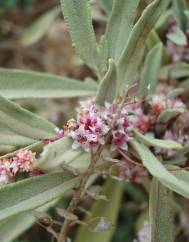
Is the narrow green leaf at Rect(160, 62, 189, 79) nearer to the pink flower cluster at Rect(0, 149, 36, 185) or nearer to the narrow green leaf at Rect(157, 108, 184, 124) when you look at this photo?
the narrow green leaf at Rect(157, 108, 184, 124)

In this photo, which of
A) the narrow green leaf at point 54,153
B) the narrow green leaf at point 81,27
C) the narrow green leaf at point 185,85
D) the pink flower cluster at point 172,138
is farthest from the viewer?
the narrow green leaf at point 185,85

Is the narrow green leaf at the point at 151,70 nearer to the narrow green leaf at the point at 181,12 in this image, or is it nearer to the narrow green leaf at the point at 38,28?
the narrow green leaf at the point at 181,12

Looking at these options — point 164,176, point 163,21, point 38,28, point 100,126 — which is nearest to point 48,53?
point 38,28

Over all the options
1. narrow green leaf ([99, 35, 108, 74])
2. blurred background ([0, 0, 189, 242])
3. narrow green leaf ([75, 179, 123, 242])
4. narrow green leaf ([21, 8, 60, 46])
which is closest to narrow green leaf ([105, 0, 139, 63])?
narrow green leaf ([99, 35, 108, 74])

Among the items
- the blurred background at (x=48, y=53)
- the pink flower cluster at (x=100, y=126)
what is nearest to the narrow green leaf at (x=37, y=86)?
the pink flower cluster at (x=100, y=126)

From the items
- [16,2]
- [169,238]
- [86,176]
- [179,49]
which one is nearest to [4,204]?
[86,176]

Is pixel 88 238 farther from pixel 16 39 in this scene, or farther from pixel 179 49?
pixel 16 39

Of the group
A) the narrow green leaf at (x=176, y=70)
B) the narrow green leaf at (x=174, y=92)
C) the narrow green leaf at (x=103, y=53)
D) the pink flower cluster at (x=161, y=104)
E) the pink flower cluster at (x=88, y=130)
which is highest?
the narrow green leaf at (x=103, y=53)
